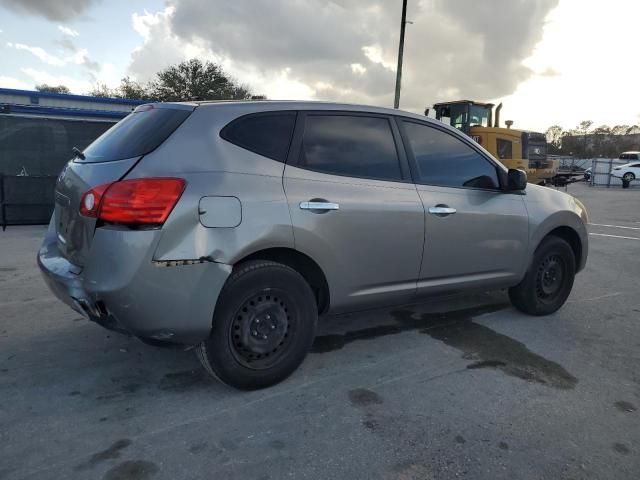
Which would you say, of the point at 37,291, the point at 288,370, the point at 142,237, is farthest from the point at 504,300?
the point at 37,291

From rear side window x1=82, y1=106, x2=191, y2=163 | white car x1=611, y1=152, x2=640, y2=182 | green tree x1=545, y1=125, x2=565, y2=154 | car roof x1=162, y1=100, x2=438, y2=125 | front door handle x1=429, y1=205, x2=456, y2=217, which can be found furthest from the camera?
green tree x1=545, y1=125, x2=565, y2=154

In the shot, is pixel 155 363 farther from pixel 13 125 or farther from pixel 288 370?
pixel 13 125

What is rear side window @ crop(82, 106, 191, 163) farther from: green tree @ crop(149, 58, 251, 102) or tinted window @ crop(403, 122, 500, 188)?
green tree @ crop(149, 58, 251, 102)

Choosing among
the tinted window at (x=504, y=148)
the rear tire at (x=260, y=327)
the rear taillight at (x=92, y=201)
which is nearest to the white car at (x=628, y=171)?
the tinted window at (x=504, y=148)

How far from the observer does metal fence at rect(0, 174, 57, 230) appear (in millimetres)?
9031

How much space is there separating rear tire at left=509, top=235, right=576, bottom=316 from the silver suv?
0.64 m

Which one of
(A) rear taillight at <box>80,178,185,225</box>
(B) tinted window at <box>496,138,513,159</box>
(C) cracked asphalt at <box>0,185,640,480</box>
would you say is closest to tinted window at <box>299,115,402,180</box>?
(A) rear taillight at <box>80,178,185,225</box>

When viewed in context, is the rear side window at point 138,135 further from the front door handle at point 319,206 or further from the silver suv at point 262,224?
the front door handle at point 319,206

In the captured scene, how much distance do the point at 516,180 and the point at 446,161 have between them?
2.20 ft

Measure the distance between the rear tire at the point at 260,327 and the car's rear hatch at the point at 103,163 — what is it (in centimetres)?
85

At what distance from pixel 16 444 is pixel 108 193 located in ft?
4.41

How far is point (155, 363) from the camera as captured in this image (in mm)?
3529

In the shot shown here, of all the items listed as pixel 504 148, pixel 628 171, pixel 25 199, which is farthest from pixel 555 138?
pixel 25 199

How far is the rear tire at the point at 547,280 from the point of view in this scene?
4.60 metres
